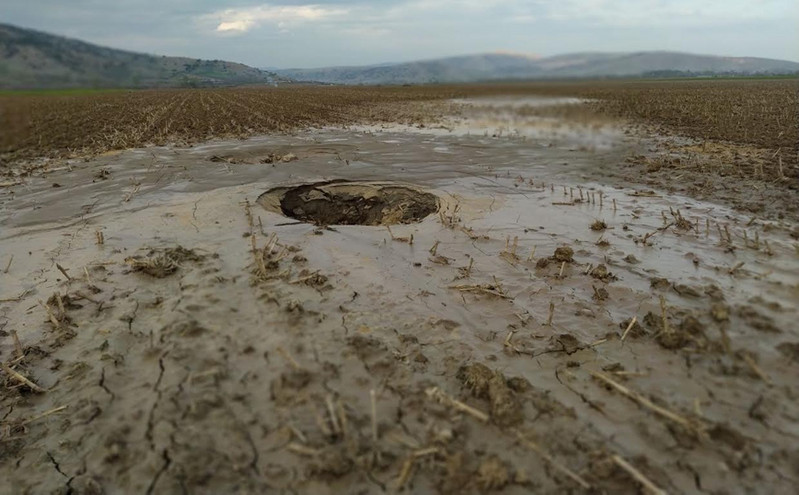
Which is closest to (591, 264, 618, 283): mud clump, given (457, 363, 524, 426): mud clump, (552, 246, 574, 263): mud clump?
(552, 246, 574, 263): mud clump

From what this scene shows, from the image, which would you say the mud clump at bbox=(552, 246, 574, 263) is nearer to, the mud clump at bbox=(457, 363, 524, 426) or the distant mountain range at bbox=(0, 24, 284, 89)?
the mud clump at bbox=(457, 363, 524, 426)

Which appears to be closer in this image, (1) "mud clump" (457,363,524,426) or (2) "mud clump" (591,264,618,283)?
(1) "mud clump" (457,363,524,426)

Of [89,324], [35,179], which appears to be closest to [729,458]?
[89,324]

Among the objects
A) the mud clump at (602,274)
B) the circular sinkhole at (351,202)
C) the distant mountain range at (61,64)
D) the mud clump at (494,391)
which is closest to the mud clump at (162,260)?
the distant mountain range at (61,64)

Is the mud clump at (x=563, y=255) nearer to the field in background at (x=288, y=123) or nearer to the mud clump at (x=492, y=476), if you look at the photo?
the mud clump at (x=492, y=476)

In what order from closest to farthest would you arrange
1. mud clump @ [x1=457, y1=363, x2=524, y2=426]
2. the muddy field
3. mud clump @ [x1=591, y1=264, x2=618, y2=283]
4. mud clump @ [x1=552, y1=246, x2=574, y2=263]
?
the muddy field
mud clump @ [x1=457, y1=363, x2=524, y2=426]
mud clump @ [x1=591, y1=264, x2=618, y2=283]
mud clump @ [x1=552, y1=246, x2=574, y2=263]

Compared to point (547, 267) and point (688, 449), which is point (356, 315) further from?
point (688, 449)

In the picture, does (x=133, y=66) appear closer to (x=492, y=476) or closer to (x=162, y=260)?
(x=162, y=260)
